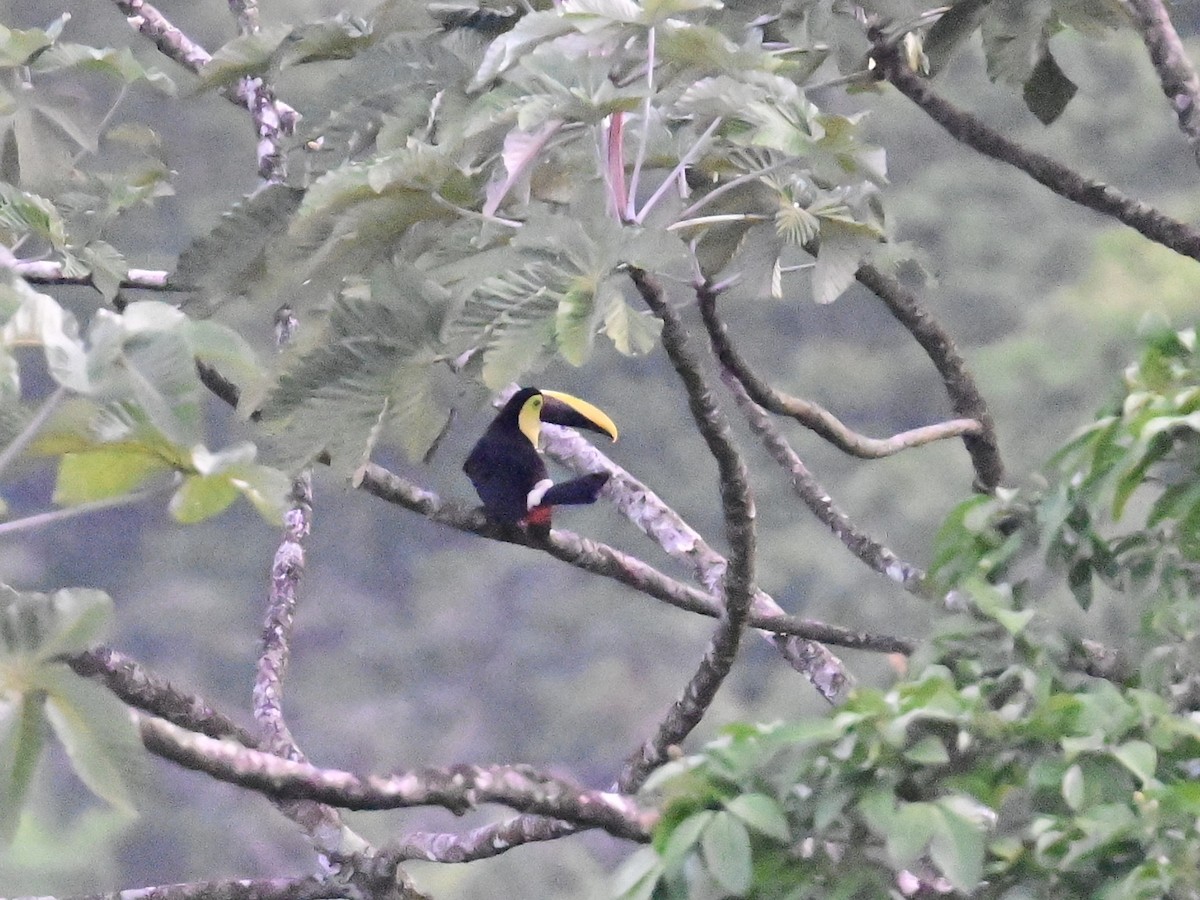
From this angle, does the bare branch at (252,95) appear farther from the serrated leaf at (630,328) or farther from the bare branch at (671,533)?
the serrated leaf at (630,328)

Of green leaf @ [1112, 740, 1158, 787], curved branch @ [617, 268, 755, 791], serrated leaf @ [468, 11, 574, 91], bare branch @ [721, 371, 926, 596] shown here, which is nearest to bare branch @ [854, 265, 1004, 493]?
bare branch @ [721, 371, 926, 596]

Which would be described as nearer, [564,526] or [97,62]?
[97,62]

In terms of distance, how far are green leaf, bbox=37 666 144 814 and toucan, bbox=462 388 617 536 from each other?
104cm

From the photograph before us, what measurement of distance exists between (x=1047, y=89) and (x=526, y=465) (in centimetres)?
81

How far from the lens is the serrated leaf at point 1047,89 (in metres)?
1.90

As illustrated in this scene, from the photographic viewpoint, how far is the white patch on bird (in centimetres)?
187

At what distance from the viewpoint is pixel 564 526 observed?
5.02 m

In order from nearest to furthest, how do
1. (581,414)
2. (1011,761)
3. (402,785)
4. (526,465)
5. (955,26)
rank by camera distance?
(1011,761)
(402,785)
(955,26)
(526,465)
(581,414)

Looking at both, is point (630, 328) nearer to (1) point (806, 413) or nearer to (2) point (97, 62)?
(1) point (806, 413)

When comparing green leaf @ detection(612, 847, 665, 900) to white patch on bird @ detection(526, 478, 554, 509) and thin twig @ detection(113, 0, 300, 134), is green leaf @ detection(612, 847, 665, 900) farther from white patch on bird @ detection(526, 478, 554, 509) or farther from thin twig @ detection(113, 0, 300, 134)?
thin twig @ detection(113, 0, 300, 134)

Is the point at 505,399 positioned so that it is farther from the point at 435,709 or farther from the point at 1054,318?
the point at 1054,318

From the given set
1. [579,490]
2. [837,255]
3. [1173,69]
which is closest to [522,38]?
A: [837,255]

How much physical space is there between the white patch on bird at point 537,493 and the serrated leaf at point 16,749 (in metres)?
1.13

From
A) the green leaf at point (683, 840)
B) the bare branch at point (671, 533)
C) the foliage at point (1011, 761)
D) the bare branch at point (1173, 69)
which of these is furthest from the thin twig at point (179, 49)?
the green leaf at point (683, 840)
